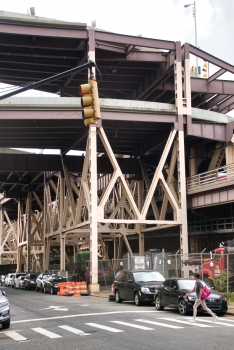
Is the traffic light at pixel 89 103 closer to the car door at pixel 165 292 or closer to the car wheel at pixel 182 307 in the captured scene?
the car wheel at pixel 182 307

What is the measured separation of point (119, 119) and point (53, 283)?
1407 cm

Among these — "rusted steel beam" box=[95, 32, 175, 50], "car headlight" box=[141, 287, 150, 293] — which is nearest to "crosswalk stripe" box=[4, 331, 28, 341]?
"car headlight" box=[141, 287, 150, 293]

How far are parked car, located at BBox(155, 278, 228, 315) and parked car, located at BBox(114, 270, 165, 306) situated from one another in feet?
6.18

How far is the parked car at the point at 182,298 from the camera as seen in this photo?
20359 millimetres

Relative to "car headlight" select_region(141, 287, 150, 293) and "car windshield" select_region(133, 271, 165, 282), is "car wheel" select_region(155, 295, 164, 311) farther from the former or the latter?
"car windshield" select_region(133, 271, 165, 282)

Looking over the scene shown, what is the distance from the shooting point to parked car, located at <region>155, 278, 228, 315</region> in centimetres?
2036

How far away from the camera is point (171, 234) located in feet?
185

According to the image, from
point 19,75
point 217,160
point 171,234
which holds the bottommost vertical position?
point 171,234

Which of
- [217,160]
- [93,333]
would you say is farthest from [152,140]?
Answer: [93,333]

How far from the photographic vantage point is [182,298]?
68.1ft

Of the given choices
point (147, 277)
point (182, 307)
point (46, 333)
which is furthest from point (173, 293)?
point (46, 333)

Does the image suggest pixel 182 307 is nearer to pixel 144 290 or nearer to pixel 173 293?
pixel 173 293

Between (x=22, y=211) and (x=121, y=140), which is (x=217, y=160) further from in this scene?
(x=22, y=211)

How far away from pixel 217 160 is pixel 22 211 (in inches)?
1809
